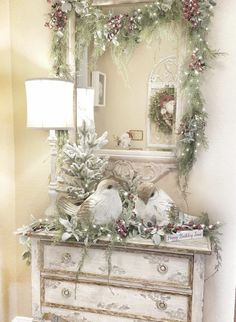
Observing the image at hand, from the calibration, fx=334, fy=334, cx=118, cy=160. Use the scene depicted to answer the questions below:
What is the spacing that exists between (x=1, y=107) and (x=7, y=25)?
1.66 ft

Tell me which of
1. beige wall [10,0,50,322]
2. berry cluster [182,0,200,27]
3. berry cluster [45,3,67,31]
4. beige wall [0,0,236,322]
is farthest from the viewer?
beige wall [10,0,50,322]

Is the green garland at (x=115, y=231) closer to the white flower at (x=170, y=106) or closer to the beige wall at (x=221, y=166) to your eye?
the beige wall at (x=221, y=166)

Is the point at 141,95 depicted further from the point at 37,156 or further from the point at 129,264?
the point at 129,264

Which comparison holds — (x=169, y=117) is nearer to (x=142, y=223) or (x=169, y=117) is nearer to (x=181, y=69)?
(x=181, y=69)

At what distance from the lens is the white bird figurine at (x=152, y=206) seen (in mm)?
1617

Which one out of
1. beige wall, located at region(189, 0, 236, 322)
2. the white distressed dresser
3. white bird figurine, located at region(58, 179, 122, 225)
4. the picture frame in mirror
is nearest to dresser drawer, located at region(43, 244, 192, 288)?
the white distressed dresser

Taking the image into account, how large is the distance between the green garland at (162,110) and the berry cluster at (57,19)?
2.25 ft

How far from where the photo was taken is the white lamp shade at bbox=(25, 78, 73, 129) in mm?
1751

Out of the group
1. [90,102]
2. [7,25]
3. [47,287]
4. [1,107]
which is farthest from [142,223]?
[7,25]

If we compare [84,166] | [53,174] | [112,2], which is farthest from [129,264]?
[112,2]

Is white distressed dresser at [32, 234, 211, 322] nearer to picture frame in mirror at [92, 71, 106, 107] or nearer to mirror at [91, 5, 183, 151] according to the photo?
mirror at [91, 5, 183, 151]

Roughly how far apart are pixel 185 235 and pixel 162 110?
0.71 metres

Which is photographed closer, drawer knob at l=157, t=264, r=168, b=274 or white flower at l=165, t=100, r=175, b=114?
drawer knob at l=157, t=264, r=168, b=274

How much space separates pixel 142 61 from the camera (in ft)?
6.20
